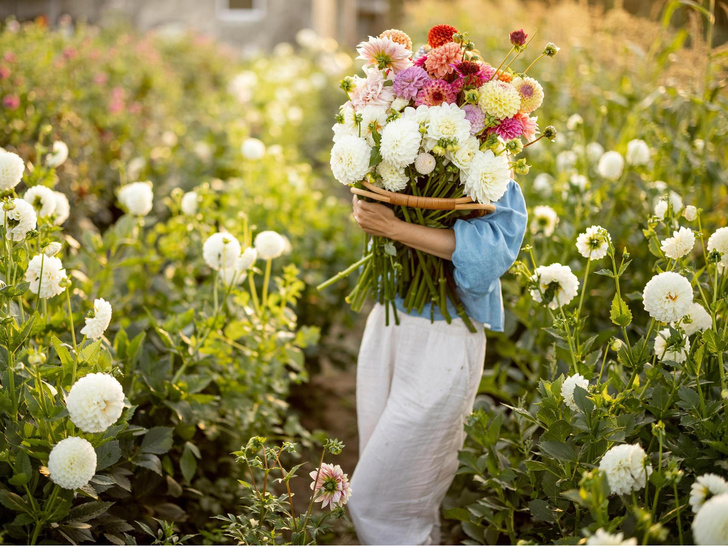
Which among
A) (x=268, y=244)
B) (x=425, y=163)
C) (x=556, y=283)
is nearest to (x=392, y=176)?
(x=425, y=163)

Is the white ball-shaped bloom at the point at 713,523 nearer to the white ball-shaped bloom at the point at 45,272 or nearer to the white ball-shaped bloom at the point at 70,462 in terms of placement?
the white ball-shaped bloom at the point at 70,462

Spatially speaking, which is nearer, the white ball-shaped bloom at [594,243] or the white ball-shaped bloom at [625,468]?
the white ball-shaped bloom at [625,468]

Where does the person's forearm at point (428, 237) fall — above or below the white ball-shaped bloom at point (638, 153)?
below

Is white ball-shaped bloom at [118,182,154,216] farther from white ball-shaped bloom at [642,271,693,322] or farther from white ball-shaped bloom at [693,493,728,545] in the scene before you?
white ball-shaped bloom at [693,493,728,545]

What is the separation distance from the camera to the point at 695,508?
1.15 meters

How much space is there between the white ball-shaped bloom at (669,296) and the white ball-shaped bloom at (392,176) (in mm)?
650

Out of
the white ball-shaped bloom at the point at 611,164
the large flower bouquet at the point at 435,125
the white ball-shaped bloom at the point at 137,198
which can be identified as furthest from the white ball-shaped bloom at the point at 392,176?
the white ball-shaped bloom at the point at 611,164

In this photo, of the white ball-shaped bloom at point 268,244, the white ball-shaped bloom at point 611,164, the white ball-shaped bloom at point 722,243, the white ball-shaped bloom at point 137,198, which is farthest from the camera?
the white ball-shaped bloom at point 611,164

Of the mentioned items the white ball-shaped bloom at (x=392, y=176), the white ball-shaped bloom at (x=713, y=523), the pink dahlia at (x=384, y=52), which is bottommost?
the white ball-shaped bloom at (x=713, y=523)

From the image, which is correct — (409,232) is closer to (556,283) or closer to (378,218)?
(378,218)

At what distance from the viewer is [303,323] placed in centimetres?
325

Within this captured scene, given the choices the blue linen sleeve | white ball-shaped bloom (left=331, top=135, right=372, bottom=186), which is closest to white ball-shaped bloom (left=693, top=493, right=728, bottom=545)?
the blue linen sleeve

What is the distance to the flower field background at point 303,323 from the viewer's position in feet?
4.89

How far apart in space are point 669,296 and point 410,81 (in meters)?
0.81
